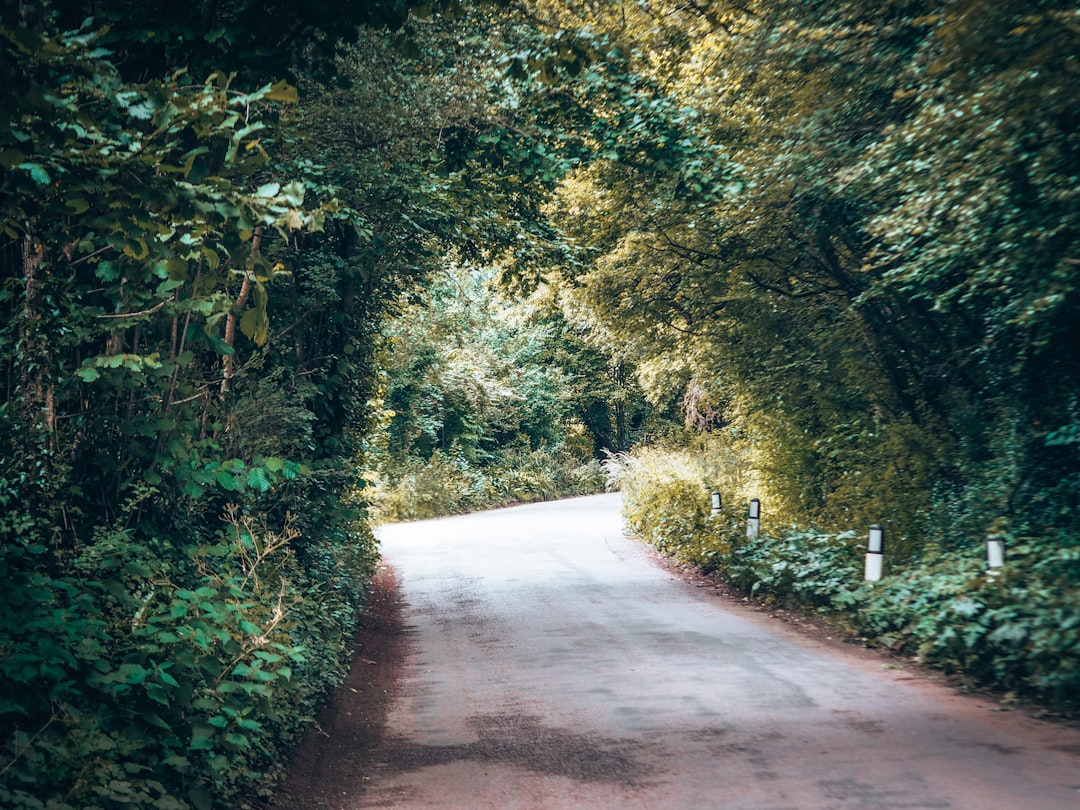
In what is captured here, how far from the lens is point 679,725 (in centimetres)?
695

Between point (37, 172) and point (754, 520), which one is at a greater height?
point (37, 172)

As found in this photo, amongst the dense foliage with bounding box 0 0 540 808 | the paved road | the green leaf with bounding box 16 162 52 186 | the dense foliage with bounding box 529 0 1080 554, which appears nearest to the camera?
the green leaf with bounding box 16 162 52 186

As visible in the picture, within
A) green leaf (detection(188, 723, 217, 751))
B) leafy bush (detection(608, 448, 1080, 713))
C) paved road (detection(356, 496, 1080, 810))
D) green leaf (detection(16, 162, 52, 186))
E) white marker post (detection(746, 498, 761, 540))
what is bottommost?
paved road (detection(356, 496, 1080, 810))

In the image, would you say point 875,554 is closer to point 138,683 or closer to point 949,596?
point 949,596

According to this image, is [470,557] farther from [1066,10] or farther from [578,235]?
[1066,10]

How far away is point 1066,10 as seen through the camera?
6621 mm

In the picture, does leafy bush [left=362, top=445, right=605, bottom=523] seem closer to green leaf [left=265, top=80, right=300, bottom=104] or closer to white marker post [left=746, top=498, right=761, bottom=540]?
white marker post [left=746, top=498, right=761, bottom=540]

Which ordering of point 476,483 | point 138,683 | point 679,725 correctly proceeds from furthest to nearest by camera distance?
point 476,483, point 679,725, point 138,683

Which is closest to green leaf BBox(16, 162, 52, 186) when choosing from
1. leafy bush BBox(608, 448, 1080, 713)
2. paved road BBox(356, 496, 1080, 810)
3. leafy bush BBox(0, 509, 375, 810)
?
leafy bush BBox(0, 509, 375, 810)

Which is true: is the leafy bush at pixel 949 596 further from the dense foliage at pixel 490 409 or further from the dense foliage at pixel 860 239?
the dense foliage at pixel 490 409

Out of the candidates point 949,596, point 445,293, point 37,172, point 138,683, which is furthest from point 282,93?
point 445,293

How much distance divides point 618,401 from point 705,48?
28064mm

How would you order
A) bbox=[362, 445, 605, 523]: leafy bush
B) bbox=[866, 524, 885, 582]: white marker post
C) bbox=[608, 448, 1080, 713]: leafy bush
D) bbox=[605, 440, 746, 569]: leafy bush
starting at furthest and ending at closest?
bbox=[362, 445, 605, 523]: leafy bush, bbox=[605, 440, 746, 569]: leafy bush, bbox=[866, 524, 885, 582]: white marker post, bbox=[608, 448, 1080, 713]: leafy bush

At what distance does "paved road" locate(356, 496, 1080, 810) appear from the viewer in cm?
554
